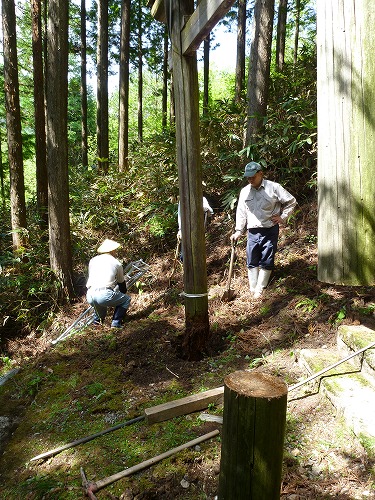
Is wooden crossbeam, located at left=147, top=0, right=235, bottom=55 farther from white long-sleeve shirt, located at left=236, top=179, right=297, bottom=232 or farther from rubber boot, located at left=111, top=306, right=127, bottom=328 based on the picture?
rubber boot, located at left=111, top=306, right=127, bottom=328

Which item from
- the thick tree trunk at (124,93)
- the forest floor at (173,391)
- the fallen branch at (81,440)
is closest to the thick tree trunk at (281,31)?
the thick tree trunk at (124,93)

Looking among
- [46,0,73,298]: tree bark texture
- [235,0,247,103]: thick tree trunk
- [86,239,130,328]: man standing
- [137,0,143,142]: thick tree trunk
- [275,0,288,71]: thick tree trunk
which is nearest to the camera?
[86,239,130,328]: man standing

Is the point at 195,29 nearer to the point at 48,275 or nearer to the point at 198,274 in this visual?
the point at 198,274

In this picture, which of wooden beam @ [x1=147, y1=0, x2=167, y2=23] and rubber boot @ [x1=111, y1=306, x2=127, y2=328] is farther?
rubber boot @ [x1=111, y1=306, x2=127, y2=328]

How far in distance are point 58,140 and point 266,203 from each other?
4.28 m

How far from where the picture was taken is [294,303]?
4.98 m

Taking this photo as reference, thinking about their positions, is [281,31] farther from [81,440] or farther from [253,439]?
[253,439]

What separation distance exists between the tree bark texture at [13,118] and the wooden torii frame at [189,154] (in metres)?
5.10

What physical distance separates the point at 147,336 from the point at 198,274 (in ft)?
5.09

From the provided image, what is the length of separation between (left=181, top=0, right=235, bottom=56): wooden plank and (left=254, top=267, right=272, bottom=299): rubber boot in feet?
11.0

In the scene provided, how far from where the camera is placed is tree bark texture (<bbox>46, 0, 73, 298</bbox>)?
258 inches

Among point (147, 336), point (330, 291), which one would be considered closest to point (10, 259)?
point (147, 336)

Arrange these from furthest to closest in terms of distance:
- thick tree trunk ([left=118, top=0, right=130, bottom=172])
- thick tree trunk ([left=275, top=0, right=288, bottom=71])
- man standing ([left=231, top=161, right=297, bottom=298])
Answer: thick tree trunk ([left=275, top=0, right=288, bottom=71]) < thick tree trunk ([left=118, top=0, right=130, bottom=172]) < man standing ([left=231, top=161, right=297, bottom=298])

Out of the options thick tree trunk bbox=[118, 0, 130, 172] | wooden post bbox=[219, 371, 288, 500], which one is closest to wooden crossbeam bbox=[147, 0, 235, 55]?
wooden post bbox=[219, 371, 288, 500]
